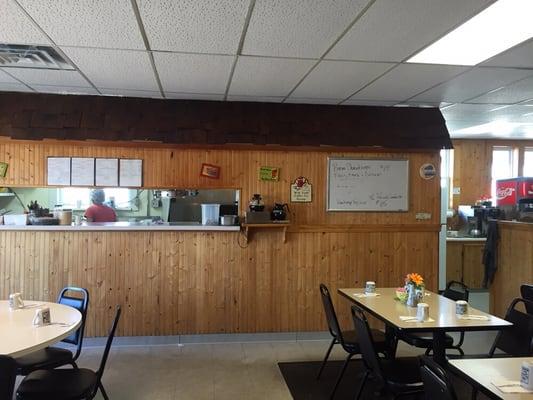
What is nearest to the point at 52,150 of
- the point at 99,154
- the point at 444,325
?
the point at 99,154

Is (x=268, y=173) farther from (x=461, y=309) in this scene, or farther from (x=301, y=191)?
(x=461, y=309)

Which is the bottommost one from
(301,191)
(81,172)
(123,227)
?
(123,227)

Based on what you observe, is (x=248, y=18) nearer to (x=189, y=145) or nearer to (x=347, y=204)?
(x=189, y=145)

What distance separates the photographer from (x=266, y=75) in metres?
3.68

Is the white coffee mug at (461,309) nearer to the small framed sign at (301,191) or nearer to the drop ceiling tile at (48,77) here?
the small framed sign at (301,191)

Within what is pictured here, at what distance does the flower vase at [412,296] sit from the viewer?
3.32m

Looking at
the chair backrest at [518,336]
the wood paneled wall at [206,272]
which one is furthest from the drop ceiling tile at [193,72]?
the chair backrest at [518,336]

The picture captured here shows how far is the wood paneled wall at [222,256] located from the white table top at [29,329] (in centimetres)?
124

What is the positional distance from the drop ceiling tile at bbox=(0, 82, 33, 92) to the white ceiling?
0.5 inches

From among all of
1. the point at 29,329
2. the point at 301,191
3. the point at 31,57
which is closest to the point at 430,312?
the point at 301,191

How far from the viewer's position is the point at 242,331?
476cm

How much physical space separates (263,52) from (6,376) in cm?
251

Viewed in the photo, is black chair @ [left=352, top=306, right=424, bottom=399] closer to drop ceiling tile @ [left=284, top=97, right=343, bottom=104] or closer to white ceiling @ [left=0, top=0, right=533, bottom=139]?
white ceiling @ [left=0, top=0, right=533, bottom=139]

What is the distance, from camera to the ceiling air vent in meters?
3.10
